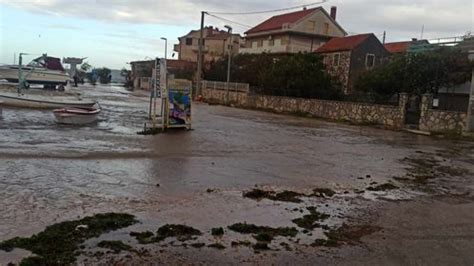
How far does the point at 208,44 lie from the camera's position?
102250mm

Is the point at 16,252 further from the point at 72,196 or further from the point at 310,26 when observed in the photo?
the point at 310,26

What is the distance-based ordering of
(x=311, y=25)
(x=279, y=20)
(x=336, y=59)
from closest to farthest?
1. (x=336, y=59)
2. (x=311, y=25)
3. (x=279, y=20)

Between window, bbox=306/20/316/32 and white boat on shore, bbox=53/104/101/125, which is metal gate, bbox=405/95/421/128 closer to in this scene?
white boat on shore, bbox=53/104/101/125

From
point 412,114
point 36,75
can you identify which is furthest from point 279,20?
point 412,114

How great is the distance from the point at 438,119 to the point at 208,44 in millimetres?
75626

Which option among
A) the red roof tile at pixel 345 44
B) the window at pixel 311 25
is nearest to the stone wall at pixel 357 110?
the red roof tile at pixel 345 44

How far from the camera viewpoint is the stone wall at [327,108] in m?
34.8

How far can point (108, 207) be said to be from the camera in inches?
321

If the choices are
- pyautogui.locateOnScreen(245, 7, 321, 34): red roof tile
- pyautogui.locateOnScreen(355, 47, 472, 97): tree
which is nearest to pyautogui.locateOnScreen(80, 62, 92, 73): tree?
pyautogui.locateOnScreen(245, 7, 321, 34): red roof tile

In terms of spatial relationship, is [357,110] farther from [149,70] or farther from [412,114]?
[149,70]

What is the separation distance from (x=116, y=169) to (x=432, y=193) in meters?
7.13

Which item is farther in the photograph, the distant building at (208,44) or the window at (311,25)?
the distant building at (208,44)

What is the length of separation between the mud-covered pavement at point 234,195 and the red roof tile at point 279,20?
183 feet

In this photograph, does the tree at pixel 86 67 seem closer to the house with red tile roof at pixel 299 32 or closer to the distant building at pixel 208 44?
the distant building at pixel 208 44
